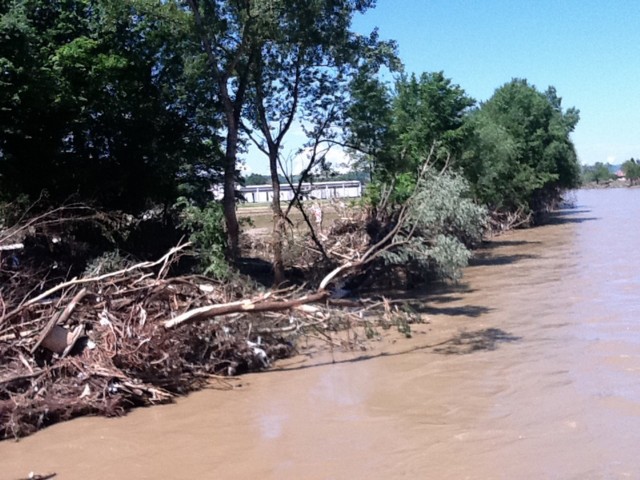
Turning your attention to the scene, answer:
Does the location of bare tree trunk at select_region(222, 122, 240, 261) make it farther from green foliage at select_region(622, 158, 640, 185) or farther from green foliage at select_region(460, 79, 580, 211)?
green foliage at select_region(622, 158, 640, 185)

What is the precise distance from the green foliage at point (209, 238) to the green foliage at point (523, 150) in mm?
17805

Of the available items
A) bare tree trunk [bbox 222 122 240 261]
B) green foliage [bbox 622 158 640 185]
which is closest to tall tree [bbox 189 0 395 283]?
bare tree trunk [bbox 222 122 240 261]

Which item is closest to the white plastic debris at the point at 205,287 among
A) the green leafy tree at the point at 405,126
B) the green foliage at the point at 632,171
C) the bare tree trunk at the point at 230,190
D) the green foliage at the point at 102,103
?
the green foliage at the point at 102,103

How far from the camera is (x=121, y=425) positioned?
897 cm

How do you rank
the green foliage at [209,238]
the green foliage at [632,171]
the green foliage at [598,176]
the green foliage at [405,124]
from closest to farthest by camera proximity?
1. the green foliage at [209,238]
2. the green foliage at [405,124]
3. the green foliage at [632,171]
4. the green foliage at [598,176]

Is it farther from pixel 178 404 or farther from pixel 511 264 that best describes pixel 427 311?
pixel 511 264

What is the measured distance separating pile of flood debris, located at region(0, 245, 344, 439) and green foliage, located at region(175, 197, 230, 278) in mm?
1532

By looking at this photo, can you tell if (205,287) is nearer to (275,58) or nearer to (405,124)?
(275,58)

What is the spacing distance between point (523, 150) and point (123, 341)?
3670 centimetres

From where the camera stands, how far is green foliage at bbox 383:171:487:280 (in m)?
16.0

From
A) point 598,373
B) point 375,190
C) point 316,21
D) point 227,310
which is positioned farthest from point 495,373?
point 375,190

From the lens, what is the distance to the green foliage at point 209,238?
44.3ft

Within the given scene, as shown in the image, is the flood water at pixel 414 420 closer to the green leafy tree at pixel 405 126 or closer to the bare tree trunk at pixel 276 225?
the bare tree trunk at pixel 276 225

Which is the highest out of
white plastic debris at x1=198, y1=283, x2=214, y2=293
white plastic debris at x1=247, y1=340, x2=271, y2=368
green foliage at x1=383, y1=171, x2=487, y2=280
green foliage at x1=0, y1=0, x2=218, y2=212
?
green foliage at x1=0, y1=0, x2=218, y2=212
